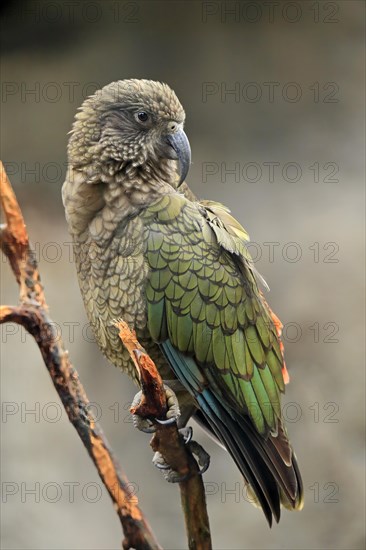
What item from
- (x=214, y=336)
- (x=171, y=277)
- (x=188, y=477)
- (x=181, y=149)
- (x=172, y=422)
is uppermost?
(x=181, y=149)

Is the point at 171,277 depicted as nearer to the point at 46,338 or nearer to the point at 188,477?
the point at 46,338

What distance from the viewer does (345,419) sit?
223 centimetres

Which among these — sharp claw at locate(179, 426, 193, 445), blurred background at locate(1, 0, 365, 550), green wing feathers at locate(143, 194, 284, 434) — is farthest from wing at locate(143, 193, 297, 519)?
blurred background at locate(1, 0, 365, 550)

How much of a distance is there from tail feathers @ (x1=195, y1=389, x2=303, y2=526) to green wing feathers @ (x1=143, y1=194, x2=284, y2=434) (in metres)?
0.02

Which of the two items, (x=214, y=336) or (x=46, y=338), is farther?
(x=214, y=336)

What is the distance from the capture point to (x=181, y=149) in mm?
1375

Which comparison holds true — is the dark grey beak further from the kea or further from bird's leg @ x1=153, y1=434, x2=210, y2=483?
bird's leg @ x1=153, y1=434, x2=210, y2=483

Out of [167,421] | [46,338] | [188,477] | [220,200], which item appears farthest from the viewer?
[220,200]

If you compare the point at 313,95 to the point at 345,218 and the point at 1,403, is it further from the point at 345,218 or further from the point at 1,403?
the point at 1,403

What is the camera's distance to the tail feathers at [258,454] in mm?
1371

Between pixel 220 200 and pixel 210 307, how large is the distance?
0.96 m

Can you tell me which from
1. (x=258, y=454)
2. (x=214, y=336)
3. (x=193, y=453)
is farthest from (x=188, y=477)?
(x=214, y=336)

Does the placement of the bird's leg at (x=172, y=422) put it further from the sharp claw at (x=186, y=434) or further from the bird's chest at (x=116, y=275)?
the bird's chest at (x=116, y=275)

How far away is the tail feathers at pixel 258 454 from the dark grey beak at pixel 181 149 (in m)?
0.43
